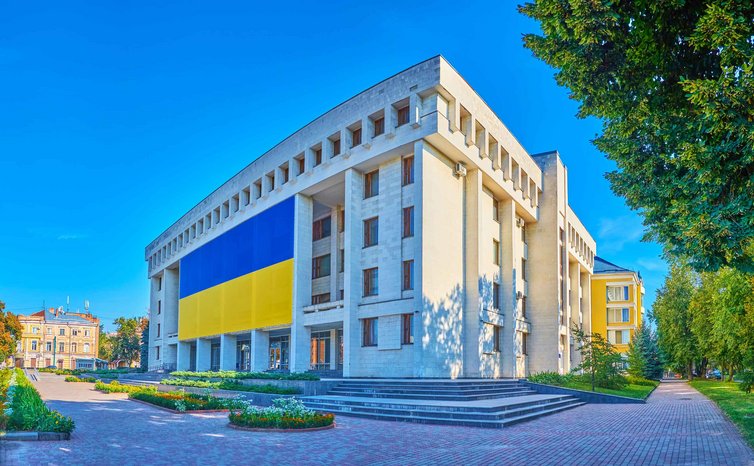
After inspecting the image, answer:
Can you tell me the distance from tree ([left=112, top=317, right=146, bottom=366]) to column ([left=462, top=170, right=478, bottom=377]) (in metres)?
69.5

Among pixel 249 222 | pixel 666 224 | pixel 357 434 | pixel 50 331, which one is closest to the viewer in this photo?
pixel 666 224

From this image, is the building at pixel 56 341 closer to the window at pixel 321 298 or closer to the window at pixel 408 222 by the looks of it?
the window at pixel 321 298

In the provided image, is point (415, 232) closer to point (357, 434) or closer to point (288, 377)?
point (288, 377)

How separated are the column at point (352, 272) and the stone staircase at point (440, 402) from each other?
3000 millimetres

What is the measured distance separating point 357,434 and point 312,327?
20685 mm

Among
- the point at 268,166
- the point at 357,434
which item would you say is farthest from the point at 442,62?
the point at 357,434

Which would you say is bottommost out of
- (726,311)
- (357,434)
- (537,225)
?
(357,434)

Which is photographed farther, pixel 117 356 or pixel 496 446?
pixel 117 356

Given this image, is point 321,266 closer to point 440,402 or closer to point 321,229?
point 321,229

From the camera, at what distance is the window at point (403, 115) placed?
2913cm

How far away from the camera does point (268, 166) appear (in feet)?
126

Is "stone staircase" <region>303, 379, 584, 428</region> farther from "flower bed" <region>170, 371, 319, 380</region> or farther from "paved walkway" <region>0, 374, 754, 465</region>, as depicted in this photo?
"flower bed" <region>170, 371, 319, 380</region>

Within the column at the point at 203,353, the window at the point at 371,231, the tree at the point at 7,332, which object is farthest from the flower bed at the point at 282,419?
the tree at the point at 7,332

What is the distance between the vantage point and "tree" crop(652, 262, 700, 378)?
5250 centimetres
